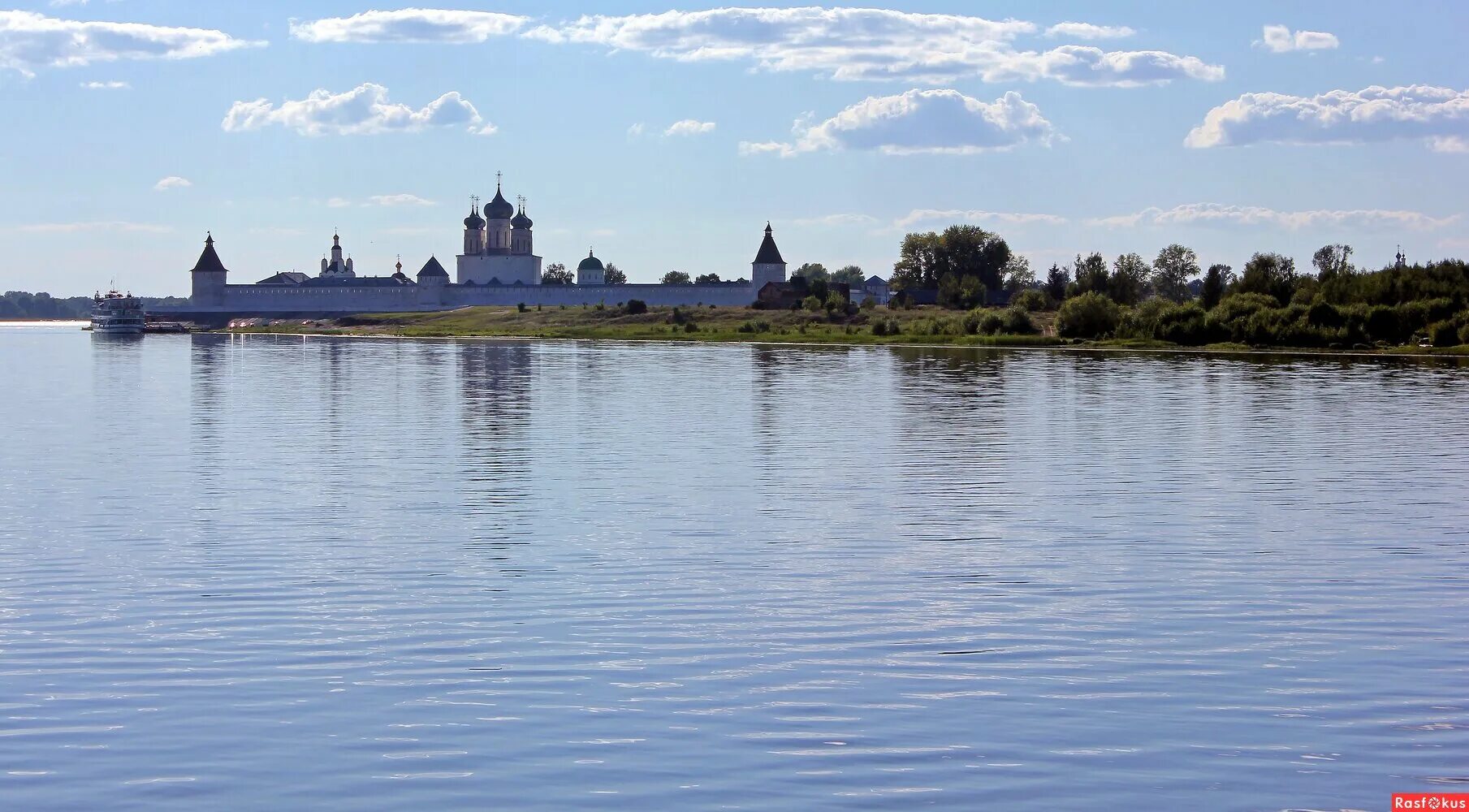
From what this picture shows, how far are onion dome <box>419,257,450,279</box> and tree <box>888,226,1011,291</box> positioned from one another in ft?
140

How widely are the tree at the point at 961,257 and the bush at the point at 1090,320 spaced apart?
4958 centimetres

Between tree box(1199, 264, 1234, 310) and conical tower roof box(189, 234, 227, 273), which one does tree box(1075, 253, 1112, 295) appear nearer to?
tree box(1199, 264, 1234, 310)

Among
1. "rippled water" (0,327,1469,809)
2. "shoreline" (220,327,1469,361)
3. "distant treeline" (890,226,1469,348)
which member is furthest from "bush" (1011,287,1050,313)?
"rippled water" (0,327,1469,809)

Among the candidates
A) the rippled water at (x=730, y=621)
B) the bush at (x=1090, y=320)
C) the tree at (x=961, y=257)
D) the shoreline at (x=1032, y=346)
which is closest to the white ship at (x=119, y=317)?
the shoreline at (x=1032, y=346)

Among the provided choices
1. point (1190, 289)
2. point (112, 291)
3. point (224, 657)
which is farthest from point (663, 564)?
point (112, 291)

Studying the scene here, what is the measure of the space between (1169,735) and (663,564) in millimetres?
5327

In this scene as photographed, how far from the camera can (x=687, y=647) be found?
9836 millimetres

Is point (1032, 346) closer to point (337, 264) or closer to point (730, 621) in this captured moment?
point (730, 621)

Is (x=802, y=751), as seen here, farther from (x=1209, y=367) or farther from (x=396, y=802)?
(x=1209, y=367)

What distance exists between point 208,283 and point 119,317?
26287mm

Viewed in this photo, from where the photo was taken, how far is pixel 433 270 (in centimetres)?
14400

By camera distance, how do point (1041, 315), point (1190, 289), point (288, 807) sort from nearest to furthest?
point (288, 807)
point (1041, 315)
point (1190, 289)

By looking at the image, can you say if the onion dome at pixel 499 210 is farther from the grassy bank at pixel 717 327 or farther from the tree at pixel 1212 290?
the tree at pixel 1212 290

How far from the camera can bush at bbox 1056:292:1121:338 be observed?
70.1 meters
